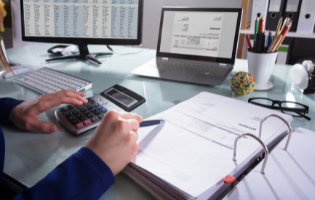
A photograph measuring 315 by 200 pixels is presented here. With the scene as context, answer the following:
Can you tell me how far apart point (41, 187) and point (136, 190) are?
6.1 inches

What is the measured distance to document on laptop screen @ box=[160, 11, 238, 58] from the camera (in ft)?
3.09

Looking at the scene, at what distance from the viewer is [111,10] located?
1.06m

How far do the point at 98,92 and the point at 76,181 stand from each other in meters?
0.43

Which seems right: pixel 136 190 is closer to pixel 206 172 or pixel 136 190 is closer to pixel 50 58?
pixel 206 172

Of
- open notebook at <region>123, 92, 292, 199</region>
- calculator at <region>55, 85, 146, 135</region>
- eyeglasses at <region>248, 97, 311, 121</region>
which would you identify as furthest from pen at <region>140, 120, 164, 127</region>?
eyeglasses at <region>248, 97, 311, 121</region>

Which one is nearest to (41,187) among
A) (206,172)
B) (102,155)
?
(102,155)

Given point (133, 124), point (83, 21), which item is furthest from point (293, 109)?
point (83, 21)

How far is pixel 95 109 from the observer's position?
0.62 m

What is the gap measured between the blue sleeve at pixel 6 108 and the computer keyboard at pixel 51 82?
0.40 ft

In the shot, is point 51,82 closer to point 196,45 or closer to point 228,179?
point 196,45

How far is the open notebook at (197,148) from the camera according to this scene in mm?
381

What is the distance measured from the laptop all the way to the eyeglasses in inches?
7.0

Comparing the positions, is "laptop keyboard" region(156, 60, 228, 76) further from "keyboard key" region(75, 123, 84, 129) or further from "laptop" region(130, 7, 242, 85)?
"keyboard key" region(75, 123, 84, 129)

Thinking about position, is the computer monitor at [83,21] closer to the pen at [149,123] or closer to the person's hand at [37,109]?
the person's hand at [37,109]
